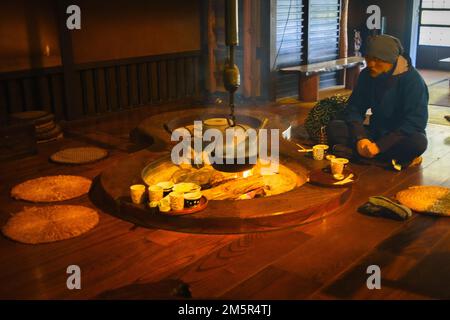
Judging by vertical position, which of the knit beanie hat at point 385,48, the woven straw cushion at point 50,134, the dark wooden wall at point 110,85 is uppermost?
the knit beanie hat at point 385,48

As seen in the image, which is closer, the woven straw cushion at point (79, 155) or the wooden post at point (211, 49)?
the woven straw cushion at point (79, 155)

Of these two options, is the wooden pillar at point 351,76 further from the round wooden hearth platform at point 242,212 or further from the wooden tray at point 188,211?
the wooden tray at point 188,211

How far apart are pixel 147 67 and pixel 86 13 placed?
1256 mm

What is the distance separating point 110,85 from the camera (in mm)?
7547

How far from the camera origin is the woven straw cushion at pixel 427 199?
13.4 ft

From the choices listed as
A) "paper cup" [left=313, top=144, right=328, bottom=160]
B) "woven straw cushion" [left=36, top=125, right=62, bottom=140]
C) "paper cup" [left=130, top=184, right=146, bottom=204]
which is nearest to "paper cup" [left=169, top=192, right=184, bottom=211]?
"paper cup" [left=130, top=184, right=146, bottom=204]

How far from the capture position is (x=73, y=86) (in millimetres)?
6996

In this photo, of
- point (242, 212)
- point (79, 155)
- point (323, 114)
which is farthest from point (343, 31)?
point (242, 212)

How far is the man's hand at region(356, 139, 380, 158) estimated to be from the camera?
4906mm

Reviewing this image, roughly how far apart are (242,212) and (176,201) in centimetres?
47

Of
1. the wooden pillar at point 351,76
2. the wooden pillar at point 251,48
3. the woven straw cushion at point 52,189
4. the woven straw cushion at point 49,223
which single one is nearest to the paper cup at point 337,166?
the woven straw cushion at point 49,223

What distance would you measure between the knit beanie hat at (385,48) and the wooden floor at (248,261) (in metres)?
1.32

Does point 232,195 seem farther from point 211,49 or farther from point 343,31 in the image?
point 343,31
